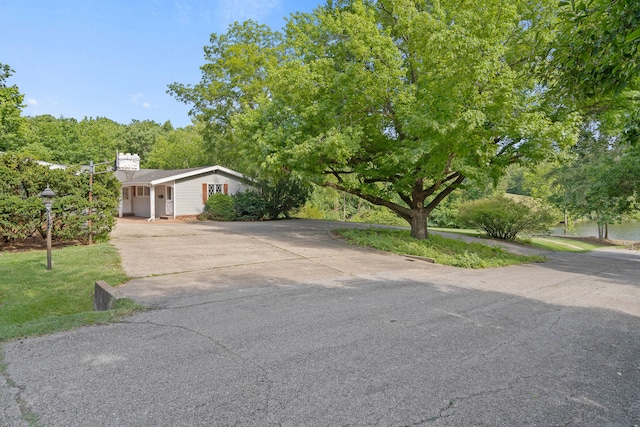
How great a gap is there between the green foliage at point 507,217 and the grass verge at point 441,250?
18.2 feet

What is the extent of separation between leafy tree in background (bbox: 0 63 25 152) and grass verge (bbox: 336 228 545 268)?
22144mm

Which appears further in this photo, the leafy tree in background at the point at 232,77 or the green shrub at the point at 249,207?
the leafy tree in background at the point at 232,77

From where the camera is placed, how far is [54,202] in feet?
32.0

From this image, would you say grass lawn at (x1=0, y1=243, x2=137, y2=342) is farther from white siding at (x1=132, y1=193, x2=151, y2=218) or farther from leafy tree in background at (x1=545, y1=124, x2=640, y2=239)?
white siding at (x1=132, y1=193, x2=151, y2=218)

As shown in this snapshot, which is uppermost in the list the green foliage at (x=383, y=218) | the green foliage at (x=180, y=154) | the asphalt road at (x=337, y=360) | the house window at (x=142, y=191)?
the green foliage at (x=180, y=154)

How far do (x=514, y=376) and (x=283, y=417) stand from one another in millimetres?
1942

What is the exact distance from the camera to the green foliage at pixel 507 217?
17.0 metres

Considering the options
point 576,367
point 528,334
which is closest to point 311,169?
point 528,334

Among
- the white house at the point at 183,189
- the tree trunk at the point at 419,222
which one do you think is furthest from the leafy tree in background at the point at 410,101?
the white house at the point at 183,189

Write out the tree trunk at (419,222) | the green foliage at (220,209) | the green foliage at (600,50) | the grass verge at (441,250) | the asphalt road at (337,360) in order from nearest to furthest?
the asphalt road at (337,360) → the green foliage at (600,50) → the grass verge at (441,250) → the tree trunk at (419,222) → the green foliage at (220,209)

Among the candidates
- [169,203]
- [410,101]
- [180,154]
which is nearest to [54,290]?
[410,101]

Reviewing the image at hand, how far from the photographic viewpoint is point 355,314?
466cm

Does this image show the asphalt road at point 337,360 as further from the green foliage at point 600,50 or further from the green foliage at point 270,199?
the green foliage at point 270,199

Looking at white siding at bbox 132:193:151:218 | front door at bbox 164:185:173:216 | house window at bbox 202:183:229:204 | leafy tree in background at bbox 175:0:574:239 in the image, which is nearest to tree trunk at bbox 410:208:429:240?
leafy tree in background at bbox 175:0:574:239
